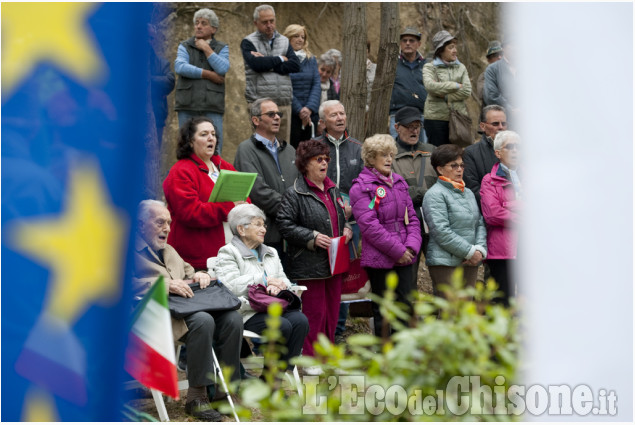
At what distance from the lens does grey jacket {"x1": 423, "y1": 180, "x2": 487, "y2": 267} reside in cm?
632

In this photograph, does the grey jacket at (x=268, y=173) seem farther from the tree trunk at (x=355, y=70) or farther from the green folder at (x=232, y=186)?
the tree trunk at (x=355, y=70)

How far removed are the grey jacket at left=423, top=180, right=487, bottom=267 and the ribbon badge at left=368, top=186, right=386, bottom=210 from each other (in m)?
0.42

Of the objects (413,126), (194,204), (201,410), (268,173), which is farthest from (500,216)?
(201,410)

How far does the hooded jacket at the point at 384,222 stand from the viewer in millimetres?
6113

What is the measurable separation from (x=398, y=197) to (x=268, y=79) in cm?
247

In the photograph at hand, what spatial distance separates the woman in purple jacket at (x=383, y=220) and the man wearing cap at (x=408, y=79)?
2539 millimetres

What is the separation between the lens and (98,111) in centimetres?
190

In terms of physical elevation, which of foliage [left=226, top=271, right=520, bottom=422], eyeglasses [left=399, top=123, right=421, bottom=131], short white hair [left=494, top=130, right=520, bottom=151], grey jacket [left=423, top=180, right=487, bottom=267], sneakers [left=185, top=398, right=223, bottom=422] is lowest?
sneakers [left=185, top=398, right=223, bottom=422]

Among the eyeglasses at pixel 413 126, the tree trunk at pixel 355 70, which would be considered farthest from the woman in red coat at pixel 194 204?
the tree trunk at pixel 355 70

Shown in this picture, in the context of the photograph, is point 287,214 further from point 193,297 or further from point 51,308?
point 51,308

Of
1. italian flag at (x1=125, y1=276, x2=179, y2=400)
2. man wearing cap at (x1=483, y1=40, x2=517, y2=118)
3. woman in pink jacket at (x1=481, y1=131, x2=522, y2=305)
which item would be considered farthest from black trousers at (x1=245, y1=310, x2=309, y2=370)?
man wearing cap at (x1=483, y1=40, x2=517, y2=118)

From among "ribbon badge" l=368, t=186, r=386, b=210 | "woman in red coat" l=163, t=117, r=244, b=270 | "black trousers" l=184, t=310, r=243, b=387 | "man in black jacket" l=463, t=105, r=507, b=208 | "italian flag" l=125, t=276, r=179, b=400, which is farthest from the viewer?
"man in black jacket" l=463, t=105, r=507, b=208

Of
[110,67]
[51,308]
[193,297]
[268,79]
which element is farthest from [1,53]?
[268,79]

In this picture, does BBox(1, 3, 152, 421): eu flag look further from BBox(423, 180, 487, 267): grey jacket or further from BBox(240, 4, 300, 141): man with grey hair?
BBox(240, 4, 300, 141): man with grey hair
